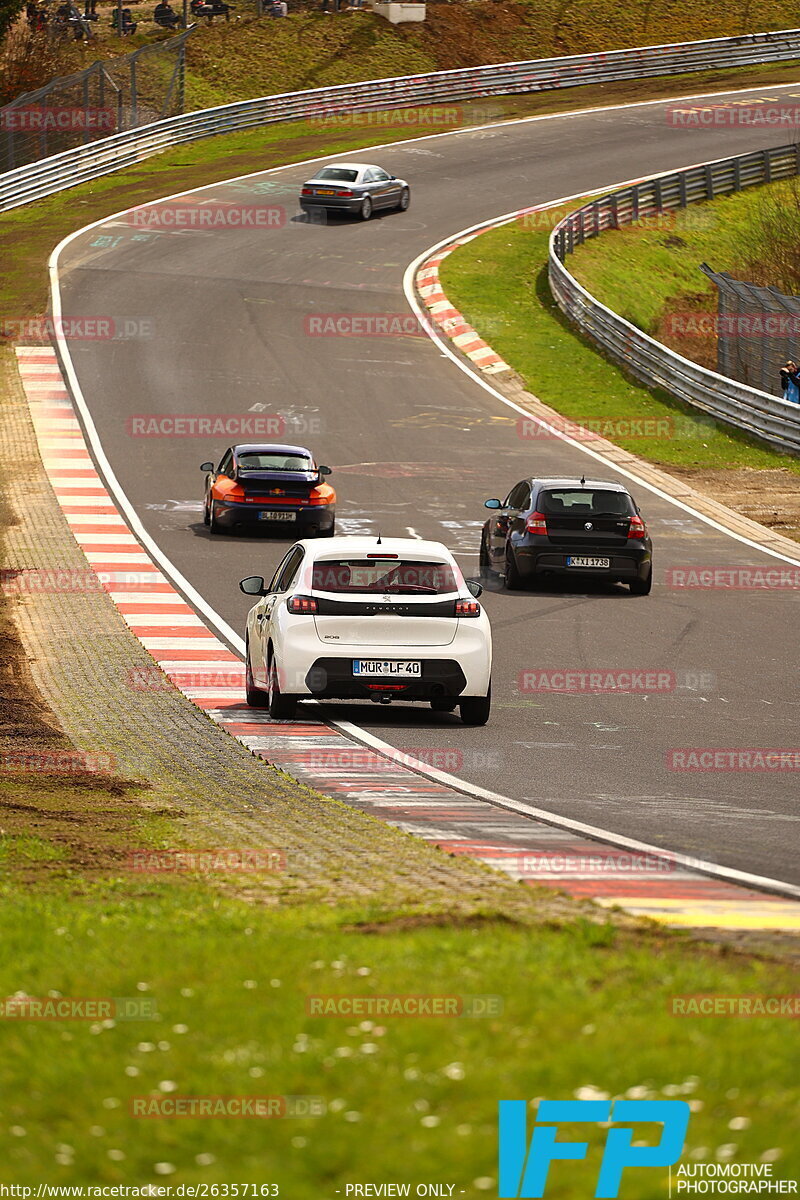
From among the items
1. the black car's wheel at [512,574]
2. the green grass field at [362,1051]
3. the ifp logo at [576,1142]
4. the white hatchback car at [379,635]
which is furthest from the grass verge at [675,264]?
the ifp logo at [576,1142]

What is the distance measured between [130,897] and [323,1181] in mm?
3794

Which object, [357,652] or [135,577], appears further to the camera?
[135,577]

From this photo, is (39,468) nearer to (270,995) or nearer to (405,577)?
(405,577)

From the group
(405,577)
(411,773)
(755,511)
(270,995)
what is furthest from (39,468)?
(270,995)

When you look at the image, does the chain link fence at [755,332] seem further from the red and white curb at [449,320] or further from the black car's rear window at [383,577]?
the black car's rear window at [383,577]

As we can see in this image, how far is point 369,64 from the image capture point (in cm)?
7181

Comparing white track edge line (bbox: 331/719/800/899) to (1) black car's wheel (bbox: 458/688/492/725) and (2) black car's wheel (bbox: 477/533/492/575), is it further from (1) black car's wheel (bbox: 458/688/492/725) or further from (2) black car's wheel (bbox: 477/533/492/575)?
(2) black car's wheel (bbox: 477/533/492/575)

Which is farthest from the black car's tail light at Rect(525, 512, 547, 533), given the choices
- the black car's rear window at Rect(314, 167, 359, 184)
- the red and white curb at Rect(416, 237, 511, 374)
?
the black car's rear window at Rect(314, 167, 359, 184)

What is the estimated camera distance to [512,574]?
75.8ft

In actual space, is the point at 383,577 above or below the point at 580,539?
above

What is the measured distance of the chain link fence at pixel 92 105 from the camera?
55062 mm

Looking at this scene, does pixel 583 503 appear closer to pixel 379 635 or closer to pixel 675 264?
pixel 379 635

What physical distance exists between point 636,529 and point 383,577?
8.52 m

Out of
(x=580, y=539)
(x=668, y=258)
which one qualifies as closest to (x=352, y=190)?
(x=668, y=258)
